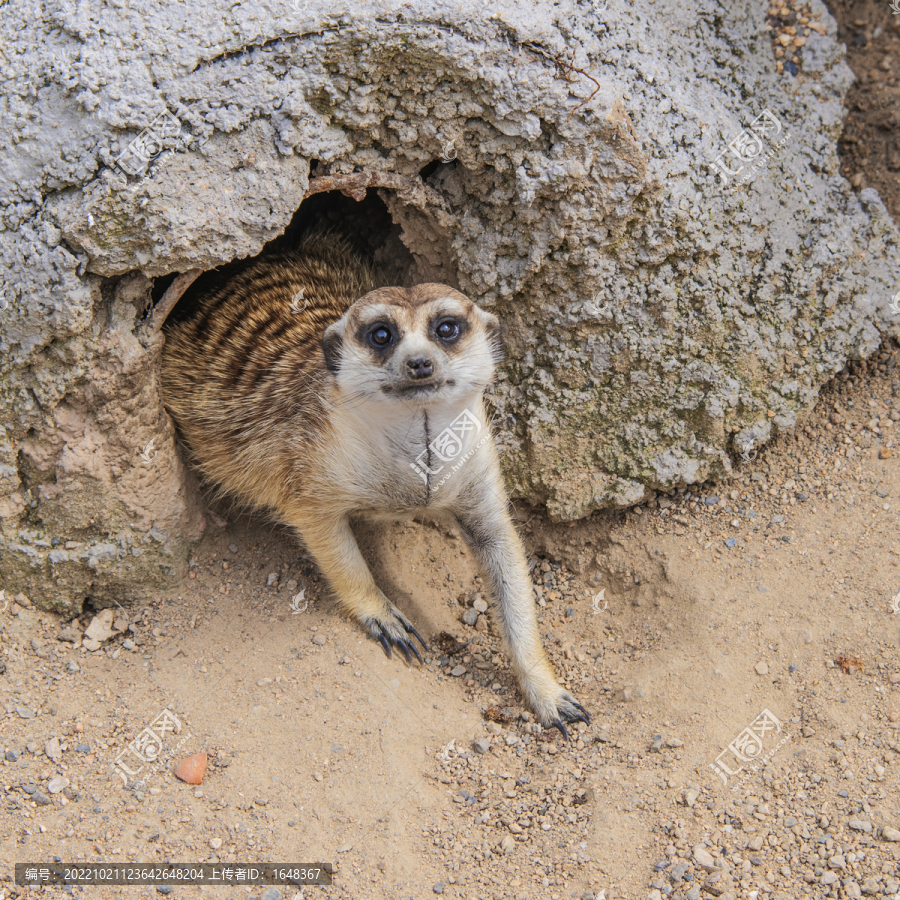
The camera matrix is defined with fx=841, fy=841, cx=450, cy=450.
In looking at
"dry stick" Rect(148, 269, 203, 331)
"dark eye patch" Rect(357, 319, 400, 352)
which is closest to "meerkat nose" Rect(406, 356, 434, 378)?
"dark eye patch" Rect(357, 319, 400, 352)

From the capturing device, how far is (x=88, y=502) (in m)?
2.93

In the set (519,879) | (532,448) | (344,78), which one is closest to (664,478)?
(532,448)

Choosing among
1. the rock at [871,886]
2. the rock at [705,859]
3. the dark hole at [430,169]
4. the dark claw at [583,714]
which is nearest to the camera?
the rock at [871,886]

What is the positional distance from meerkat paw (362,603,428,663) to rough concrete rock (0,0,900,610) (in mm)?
735

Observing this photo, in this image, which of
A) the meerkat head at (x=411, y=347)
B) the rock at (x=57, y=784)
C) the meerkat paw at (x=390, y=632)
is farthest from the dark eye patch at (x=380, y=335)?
the rock at (x=57, y=784)

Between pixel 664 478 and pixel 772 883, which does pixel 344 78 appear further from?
pixel 772 883

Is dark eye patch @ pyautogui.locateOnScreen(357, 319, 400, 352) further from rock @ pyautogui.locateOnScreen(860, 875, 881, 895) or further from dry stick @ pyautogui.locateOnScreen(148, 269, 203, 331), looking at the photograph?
rock @ pyautogui.locateOnScreen(860, 875, 881, 895)

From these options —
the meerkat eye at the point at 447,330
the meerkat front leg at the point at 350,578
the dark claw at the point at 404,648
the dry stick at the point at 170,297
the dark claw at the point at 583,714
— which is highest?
the meerkat eye at the point at 447,330

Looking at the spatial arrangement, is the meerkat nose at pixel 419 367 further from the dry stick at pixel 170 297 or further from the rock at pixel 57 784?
the rock at pixel 57 784

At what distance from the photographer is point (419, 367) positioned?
7.65 ft

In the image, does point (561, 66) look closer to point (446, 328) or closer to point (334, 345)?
point (446, 328)

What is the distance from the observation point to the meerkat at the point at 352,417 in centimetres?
254

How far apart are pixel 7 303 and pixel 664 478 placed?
2.33 metres

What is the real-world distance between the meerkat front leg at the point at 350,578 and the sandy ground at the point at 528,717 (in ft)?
0.26
